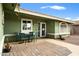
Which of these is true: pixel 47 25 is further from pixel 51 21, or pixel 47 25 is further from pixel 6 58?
pixel 6 58

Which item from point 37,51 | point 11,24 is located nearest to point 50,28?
point 11,24

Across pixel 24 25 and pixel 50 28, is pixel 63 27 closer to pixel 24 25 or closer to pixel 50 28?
pixel 50 28

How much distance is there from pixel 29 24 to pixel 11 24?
74.8 inches

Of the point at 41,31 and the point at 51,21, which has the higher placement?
the point at 51,21

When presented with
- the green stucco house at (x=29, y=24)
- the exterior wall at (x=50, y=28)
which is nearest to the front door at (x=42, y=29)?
the green stucco house at (x=29, y=24)

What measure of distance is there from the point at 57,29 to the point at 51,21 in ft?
3.84

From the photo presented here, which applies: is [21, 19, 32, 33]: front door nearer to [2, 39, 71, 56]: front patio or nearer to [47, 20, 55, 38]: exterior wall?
[47, 20, 55, 38]: exterior wall

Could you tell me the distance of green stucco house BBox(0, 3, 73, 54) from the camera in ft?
29.7

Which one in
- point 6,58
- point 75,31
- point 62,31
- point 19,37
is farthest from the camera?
point 75,31

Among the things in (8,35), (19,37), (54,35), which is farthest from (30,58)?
(54,35)

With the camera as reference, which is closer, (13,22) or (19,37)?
(19,37)

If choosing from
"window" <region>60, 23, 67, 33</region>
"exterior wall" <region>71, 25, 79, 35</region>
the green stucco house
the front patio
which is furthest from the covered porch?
"exterior wall" <region>71, 25, 79, 35</region>

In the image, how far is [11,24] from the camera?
31.9ft

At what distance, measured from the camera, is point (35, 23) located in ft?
38.5
